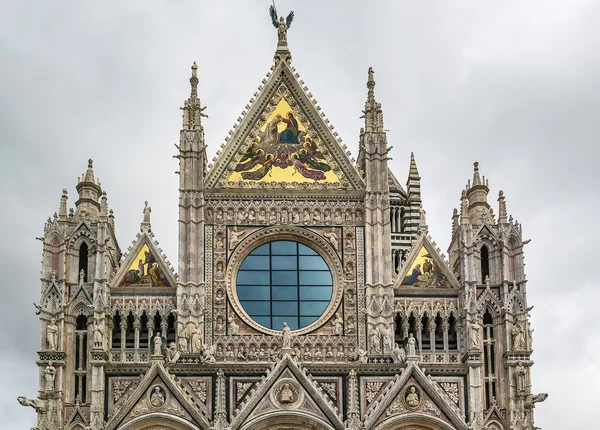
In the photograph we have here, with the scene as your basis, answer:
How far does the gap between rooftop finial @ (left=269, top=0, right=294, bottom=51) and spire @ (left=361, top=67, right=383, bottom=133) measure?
323 centimetres

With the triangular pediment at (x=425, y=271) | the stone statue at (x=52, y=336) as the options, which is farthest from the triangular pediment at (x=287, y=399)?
the stone statue at (x=52, y=336)

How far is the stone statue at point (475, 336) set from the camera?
39.7m

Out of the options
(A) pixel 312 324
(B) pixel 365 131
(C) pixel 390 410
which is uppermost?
(B) pixel 365 131

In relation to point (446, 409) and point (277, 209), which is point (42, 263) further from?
point (446, 409)

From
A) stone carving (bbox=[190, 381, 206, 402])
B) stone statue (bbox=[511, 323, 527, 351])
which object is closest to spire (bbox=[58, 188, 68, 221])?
stone carving (bbox=[190, 381, 206, 402])

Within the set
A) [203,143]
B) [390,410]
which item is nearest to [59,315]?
[203,143]

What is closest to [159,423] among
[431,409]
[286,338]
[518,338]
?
[286,338]

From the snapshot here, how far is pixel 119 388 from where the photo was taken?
3909cm

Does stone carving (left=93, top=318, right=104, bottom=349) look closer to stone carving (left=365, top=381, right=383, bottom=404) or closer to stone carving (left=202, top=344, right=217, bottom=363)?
stone carving (left=202, top=344, right=217, bottom=363)

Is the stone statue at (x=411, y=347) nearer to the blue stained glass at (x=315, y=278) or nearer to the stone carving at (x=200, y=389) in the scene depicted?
the blue stained glass at (x=315, y=278)

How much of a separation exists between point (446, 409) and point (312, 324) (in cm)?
491

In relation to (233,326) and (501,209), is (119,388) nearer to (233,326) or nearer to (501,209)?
(233,326)

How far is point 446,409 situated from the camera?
38.7m

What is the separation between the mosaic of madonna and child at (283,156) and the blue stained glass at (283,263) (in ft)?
8.22
